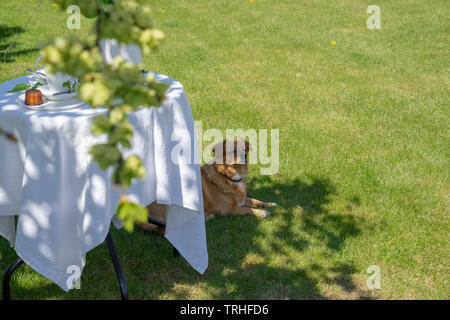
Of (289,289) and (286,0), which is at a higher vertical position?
(286,0)

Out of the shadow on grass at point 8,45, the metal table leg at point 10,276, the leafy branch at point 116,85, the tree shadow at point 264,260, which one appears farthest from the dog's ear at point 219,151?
the shadow on grass at point 8,45

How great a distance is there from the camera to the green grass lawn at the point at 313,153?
11.8 feet

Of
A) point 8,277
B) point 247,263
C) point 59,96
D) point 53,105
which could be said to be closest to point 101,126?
point 53,105

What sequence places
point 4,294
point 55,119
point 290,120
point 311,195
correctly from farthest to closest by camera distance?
1. point 290,120
2. point 311,195
3. point 4,294
4. point 55,119

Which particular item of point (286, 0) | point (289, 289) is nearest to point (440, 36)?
point (286, 0)

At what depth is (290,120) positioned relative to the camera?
6.31 m

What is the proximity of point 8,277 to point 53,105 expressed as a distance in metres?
1.19

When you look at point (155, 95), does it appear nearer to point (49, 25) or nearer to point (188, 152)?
point (188, 152)

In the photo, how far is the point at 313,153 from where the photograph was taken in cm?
548

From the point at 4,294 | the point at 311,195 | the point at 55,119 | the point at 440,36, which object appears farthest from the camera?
the point at 440,36

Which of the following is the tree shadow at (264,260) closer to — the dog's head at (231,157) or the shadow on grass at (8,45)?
the dog's head at (231,157)

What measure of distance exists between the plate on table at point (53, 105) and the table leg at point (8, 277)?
1022 mm

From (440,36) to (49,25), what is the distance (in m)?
8.42

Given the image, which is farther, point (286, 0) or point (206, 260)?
point (286, 0)
